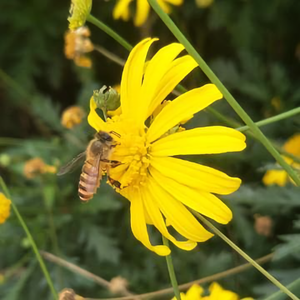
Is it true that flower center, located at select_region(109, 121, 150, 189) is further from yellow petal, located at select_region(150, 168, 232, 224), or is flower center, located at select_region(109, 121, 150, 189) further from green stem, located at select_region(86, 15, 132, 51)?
green stem, located at select_region(86, 15, 132, 51)

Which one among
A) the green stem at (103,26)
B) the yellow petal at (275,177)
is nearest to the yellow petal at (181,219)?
the green stem at (103,26)

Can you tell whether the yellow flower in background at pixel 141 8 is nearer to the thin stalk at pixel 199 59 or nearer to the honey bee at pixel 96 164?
the honey bee at pixel 96 164

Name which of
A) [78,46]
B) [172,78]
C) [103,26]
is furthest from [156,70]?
[78,46]

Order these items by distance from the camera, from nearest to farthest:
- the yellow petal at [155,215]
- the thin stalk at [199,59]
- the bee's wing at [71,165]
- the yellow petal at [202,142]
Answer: the thin stalk at [199,59] → the yellow petal at [202,142] → the yellow petal at [155,215] → the bee's wing at [71,165]

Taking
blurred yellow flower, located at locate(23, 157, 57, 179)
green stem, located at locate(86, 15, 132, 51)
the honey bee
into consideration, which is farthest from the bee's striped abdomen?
blurred yellow flower, located at locate(23, 157, 57, 179)

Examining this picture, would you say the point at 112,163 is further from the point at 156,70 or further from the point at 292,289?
the point at 292,289

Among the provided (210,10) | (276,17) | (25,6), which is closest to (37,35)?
(25,6)

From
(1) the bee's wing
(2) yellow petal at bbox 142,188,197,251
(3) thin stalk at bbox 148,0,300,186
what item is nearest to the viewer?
(3) thin stalk at bbox 148,0,300,186
